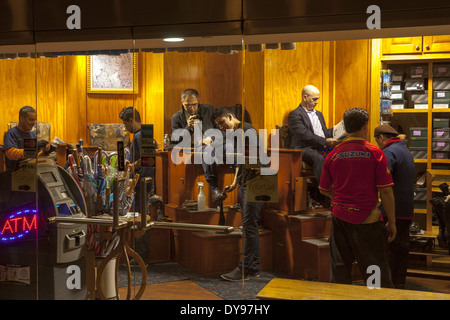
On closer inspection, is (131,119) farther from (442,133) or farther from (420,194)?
(442,133)

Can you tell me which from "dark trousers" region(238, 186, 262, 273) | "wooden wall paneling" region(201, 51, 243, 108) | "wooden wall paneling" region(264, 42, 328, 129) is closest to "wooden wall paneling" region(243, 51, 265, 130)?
"wooden wall paneling" region(201, 51, 243, 108)

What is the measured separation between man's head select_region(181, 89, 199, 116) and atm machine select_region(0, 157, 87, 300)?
2.79 ft

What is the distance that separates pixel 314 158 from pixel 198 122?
1754mm

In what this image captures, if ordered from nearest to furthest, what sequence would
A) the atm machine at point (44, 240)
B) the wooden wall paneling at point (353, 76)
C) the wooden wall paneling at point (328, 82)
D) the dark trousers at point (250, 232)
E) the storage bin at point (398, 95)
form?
the dark trousers at point (250, 232)
the atm machine at point (44, 240)
the wooden wall paneling at point (328, 82)
the wooden wall paneling at point (353, 76)
the storage bin at point (398, 95)

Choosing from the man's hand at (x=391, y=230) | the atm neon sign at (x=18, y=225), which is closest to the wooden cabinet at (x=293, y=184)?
the man's hand at (x=391, y=230)

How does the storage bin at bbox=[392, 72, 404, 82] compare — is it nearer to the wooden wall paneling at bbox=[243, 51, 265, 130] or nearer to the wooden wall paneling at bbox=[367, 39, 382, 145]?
the wooden wall paneling at bbox=[367, 39, 382, 145]

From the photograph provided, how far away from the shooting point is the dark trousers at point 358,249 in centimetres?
323

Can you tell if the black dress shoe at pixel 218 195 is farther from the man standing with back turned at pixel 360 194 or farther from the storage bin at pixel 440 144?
the storage bin at pixel 440 144

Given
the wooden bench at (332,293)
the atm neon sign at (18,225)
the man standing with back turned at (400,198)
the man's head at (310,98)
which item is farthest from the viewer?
the man's head at (310,98)

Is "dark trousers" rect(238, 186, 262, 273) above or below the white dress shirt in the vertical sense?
below

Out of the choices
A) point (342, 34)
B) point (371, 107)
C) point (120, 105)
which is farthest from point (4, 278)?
point (371, 107)

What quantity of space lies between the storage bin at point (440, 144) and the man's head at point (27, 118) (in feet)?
12.6

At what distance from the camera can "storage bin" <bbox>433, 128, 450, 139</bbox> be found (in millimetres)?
5258
